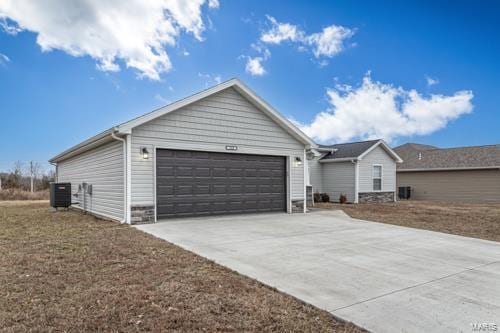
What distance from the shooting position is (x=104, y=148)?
10750 mm

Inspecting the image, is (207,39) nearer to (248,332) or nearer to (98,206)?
(98,206)

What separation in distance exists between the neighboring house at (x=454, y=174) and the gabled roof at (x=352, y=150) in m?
4.25

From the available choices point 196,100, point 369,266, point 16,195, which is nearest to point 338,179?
point 196,100

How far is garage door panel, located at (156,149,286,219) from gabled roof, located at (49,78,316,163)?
105 centimetres

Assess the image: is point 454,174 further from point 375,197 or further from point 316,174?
point 316,174

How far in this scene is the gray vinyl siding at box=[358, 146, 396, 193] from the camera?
1852 centimetres

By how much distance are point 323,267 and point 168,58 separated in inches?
527

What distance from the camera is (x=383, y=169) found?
64.5 feet

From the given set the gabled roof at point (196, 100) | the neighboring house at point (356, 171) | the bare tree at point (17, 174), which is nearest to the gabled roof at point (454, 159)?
the neighboring house at point (356, 171)

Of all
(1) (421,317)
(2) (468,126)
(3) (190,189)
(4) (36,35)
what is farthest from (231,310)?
(2) (468,126)

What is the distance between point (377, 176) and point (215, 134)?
1241 centimetres

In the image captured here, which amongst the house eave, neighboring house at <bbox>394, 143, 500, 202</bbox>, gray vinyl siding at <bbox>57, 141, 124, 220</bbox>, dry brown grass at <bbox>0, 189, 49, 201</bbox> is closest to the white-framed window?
neighboring house at <bbox>394, 143, 500, 202</bbox>

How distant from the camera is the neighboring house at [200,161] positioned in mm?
9164

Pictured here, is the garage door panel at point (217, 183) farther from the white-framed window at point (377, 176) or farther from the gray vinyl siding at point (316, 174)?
the white-framed window at point (377, 176)
